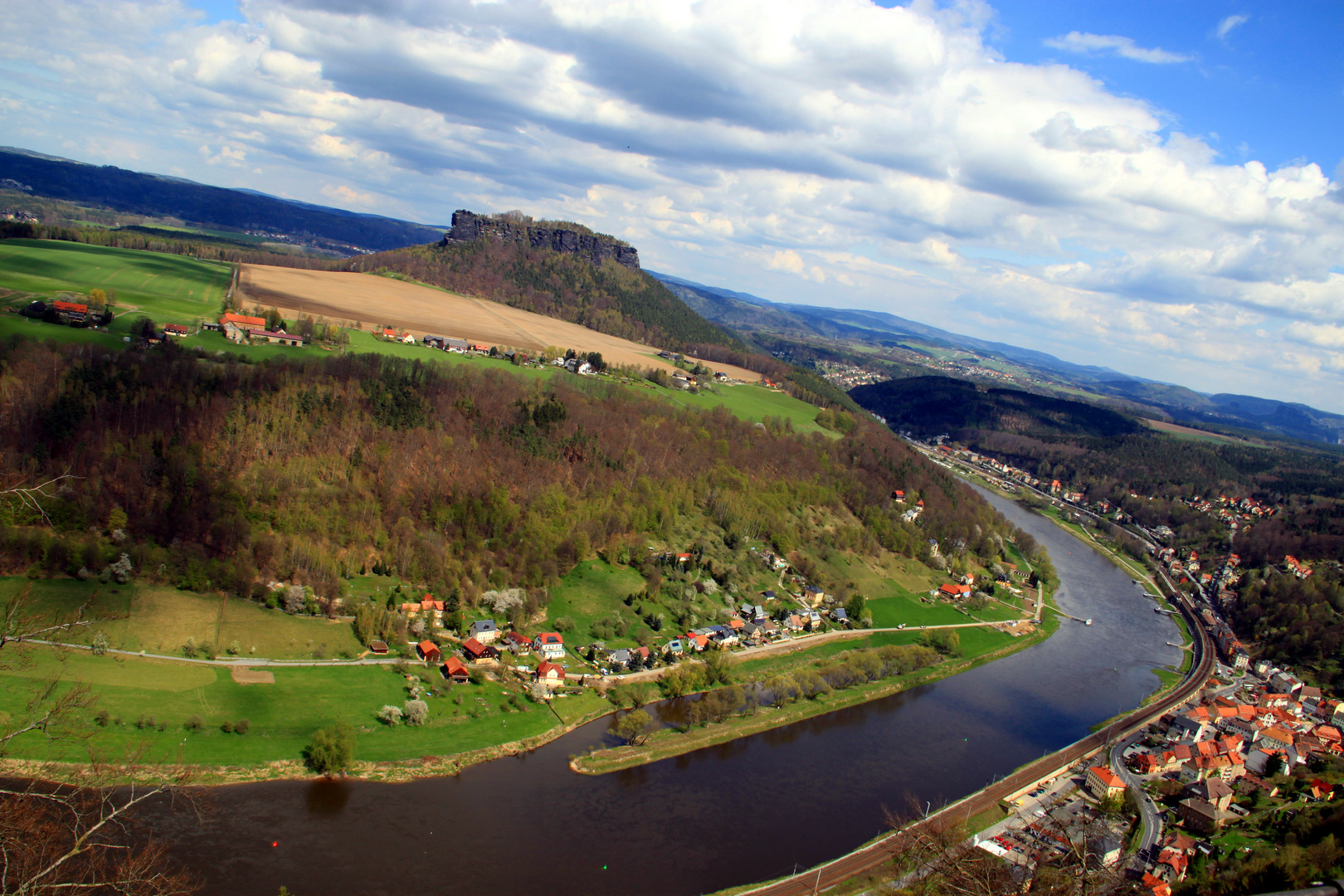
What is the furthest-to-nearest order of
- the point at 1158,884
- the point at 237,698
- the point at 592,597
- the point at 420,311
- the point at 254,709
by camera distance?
the point at 420,311 < the point at 592,597 < the point at 237,698 < the point at 254,709 < the point at 1158,884

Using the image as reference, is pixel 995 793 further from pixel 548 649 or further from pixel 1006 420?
pixel 1006 420

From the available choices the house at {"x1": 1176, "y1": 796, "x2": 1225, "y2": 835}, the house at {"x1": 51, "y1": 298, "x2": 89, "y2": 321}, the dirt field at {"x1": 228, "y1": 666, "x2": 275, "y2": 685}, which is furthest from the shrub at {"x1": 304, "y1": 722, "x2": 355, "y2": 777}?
the house at {"x1": 51, "y1": 298, "x2": 89, "y2": 321}

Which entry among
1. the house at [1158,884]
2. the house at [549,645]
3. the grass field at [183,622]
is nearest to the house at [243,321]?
the grass field at [183,622]

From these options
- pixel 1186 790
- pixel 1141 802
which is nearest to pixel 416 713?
pixel 1141 802

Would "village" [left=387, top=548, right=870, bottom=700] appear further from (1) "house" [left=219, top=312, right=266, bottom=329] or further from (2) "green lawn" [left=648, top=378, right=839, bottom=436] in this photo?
(2) "green lawn" [left=648, top=378, right=839, bottom=436]

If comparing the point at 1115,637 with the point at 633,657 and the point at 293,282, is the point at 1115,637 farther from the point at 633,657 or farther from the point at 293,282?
the point at 293,282

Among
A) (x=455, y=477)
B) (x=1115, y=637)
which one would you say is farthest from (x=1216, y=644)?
(x=455, y=477)
